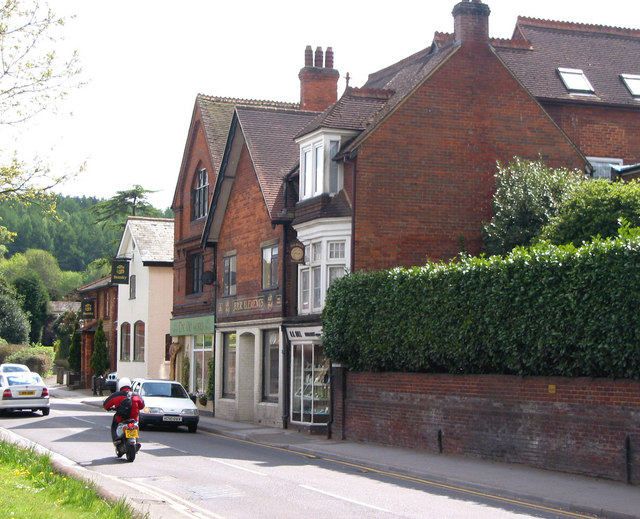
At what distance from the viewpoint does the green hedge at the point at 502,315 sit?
616 inches

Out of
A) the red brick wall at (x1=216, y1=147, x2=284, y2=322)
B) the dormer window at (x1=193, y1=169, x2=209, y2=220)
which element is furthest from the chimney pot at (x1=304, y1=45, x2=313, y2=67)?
the dormer window at (x1=193, y1=169, x2=209, y2=220)

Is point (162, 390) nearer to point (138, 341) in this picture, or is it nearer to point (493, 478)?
point (493, 478)

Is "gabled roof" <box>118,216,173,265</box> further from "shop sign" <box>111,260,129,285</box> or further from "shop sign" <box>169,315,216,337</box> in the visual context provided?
"shop sign" <box>169,315,216,337</box>

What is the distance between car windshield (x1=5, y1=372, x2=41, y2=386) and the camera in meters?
31.9

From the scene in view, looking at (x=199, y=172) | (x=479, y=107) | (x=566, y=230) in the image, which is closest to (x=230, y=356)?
(x=199, y=172)

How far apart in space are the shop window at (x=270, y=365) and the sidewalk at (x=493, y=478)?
Answer: 558 cm

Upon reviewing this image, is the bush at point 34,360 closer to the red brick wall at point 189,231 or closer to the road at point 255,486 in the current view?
the red brick wall at point 189,231

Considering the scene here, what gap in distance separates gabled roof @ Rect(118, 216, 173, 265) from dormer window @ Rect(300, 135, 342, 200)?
71.2ft

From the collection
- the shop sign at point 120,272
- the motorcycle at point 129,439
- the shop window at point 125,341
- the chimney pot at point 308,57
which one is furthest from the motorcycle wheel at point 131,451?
the shop window at point 125,341

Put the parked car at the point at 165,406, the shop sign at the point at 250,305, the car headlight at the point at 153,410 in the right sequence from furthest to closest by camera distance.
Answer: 1. the shop sign at the point at 250,305
2. the parked car at the point at 165,406
3. the car headlight at the point at 153,410

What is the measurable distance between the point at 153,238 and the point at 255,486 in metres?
36.3

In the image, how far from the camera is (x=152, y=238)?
163 feet

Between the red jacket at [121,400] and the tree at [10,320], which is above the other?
the tree at [10,320]

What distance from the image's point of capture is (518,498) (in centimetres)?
1411
